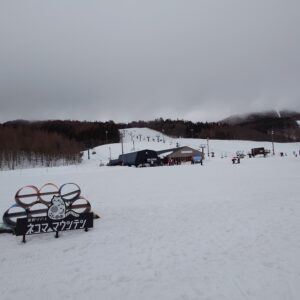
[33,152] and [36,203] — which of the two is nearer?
[36,203]

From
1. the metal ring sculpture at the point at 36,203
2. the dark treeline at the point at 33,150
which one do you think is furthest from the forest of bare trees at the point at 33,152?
the metal ring sculpture at the point at 36,203

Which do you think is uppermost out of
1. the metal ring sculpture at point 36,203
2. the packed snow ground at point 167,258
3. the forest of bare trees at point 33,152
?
the forest of bare trees at point 33,152

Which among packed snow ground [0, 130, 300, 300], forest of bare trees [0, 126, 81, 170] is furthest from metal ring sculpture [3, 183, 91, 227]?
forest of bare trees [0, 126, 81, 170]

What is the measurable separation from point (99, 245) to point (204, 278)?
10.3ft

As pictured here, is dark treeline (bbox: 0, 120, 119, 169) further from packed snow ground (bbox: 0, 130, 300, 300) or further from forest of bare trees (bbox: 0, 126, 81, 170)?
packed snow ground (bbox: 0, 130, 300, 300)

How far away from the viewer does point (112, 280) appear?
16.5 feet

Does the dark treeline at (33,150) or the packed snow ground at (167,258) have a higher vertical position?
the dark treeline at (33,150)

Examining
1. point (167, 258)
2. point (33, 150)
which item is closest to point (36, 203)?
point (167, 258)

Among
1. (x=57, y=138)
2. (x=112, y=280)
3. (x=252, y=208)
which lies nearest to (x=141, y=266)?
(x=112, y=280)

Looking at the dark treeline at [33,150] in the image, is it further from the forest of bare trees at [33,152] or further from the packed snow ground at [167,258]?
the packed snow ground at [167,258]

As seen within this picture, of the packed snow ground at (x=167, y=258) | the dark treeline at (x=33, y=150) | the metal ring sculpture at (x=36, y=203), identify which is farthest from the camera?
the dark treeline at (x=33, y=150)

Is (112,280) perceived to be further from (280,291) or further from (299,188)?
(299,188)

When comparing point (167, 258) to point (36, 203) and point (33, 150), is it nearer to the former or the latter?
point (36, 203)

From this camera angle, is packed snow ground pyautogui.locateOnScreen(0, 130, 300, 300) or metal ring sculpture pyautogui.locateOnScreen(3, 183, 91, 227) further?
metal ring sculpture pyautogui.locateOnScreen(3, 183, 91, 227)
